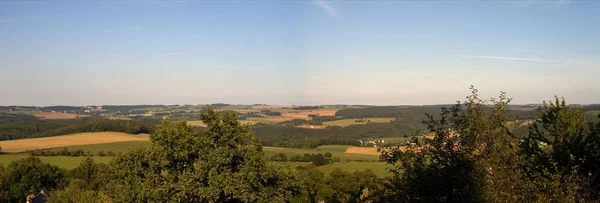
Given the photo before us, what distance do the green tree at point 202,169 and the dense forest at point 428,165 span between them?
0.05m

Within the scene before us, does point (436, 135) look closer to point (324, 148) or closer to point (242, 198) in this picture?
point (242, 198)

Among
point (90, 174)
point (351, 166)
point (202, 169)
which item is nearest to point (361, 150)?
point (351, 166)

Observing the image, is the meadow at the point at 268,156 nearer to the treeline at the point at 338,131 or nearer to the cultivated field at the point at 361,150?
the cultivated field at the point at 361,150

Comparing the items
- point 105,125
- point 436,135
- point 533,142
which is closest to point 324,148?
point 105,125

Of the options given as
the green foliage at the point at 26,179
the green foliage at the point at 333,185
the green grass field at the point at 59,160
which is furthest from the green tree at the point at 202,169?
the green grass field at the point at 59,160

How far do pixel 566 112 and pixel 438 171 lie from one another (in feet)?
48.6

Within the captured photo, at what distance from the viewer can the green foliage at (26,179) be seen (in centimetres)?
4341

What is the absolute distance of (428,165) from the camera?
969 cm

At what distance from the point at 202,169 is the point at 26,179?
132 ft

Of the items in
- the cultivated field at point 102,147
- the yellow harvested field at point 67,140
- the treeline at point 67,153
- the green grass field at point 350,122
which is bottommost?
the treeline at point 67,153

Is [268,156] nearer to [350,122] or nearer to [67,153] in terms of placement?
[67,153]

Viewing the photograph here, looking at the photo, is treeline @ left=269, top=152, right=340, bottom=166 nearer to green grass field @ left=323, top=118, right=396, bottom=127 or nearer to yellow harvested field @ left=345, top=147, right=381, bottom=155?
yellow harvested field @ left=345, top=147, right=381, bottom=155

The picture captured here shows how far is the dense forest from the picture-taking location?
30.7 feet

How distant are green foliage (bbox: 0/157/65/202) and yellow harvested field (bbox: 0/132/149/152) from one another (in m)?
28.3
